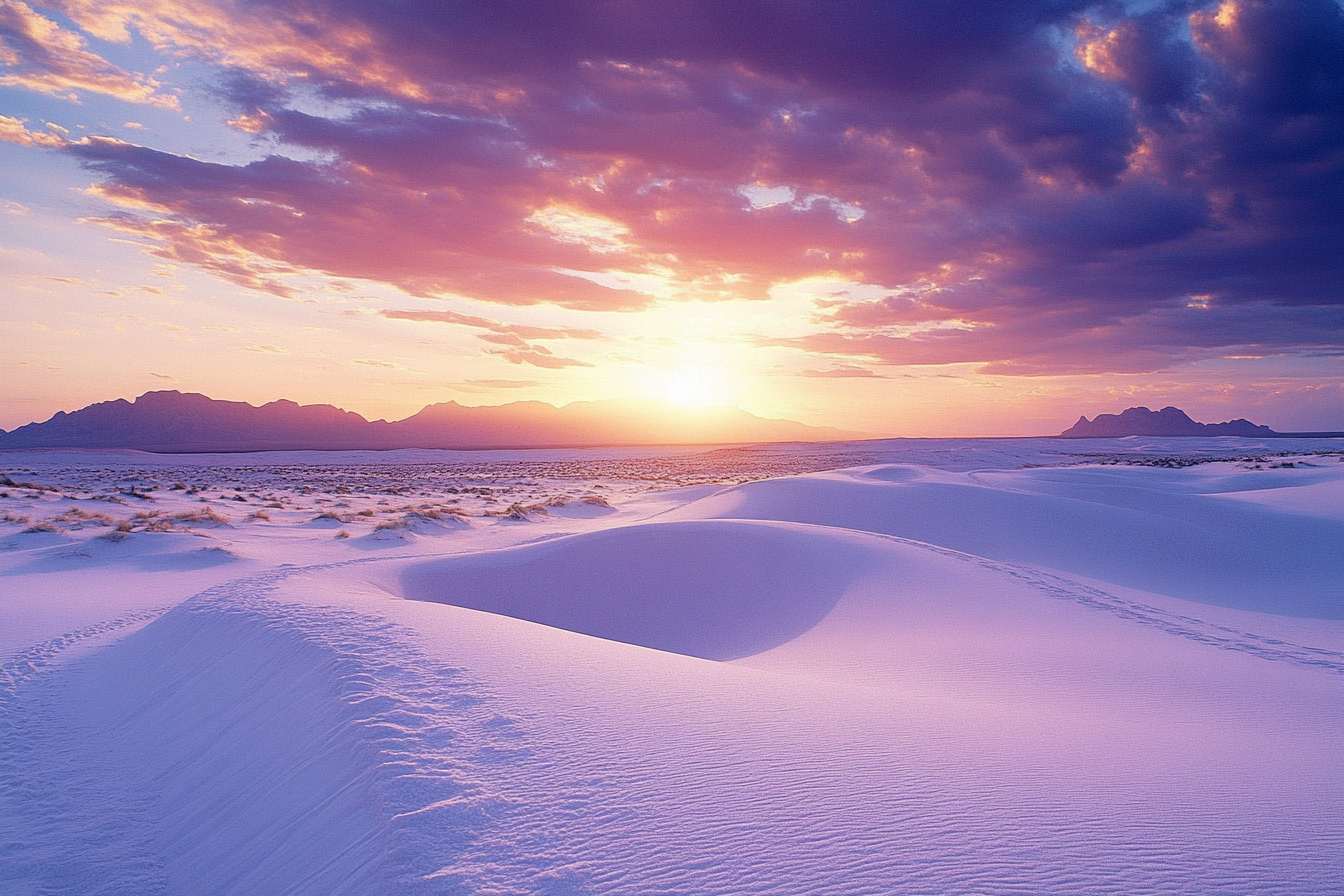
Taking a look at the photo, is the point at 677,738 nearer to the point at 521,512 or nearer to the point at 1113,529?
the point at 1113,529

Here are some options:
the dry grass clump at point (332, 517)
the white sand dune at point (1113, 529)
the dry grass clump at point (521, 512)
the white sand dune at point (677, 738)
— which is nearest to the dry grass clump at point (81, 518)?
the dry grass clump at point (332, 517)

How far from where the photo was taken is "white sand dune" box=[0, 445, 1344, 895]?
8.95 feet

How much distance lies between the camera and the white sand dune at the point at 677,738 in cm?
273

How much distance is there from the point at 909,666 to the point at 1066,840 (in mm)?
3710

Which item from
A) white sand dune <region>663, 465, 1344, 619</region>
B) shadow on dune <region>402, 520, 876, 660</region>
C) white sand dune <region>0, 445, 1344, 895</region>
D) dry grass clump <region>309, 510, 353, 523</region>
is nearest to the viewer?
white sand dune <region>0, 445, 1344, 895</region>

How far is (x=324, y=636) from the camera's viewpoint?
5645 mm

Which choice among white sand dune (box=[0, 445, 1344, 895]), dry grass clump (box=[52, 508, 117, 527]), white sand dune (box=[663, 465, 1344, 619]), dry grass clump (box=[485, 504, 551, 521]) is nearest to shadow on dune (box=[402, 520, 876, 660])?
white sand dune (box=[0, 445, 1344, 895])

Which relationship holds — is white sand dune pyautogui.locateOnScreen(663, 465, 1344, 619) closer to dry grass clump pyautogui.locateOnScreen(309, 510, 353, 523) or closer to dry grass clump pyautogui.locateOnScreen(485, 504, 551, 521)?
dry grass clump pyautogui.locateOnScreen(485, 504, 551, 521)

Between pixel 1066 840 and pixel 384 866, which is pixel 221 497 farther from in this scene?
pixel 1066 840

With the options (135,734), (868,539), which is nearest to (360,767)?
(135,734)

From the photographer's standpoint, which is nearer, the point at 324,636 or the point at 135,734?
the point at 135,734

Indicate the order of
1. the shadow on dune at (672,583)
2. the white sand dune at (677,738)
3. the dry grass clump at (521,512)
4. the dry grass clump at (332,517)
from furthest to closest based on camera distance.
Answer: the dry grass clump at (521,512) → the dry grass clump at (332,517) → the shadow on dune at (672,583) → the white sand dune at (677,738)

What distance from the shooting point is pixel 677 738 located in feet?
12.4

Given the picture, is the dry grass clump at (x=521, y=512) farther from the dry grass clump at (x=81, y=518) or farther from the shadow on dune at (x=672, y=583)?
the dry grass clump at (x=81, y=518)
